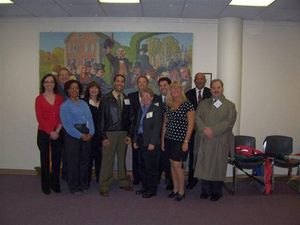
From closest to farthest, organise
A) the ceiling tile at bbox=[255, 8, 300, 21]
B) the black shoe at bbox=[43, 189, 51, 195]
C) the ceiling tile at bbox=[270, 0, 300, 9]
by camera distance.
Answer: the black shoe at bbox=[43, 189, 51, 195] → the ceiling tile at bbox=[270, 0, 300, 9] → the ceiling tile at bbox=[255, 8, 300, 21]

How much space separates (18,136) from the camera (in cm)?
525

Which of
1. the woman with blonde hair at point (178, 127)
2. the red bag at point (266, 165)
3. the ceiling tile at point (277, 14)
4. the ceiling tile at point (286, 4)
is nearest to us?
the woman with blonde hair at point (178, 127)

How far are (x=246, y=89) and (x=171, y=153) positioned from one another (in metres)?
2.47

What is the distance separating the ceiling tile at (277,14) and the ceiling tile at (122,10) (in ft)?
7.13

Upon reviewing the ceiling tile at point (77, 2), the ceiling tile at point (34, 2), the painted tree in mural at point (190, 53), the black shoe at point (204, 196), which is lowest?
the black shoe at point (204, 196)

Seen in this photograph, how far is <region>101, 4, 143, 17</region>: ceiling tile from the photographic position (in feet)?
14.6

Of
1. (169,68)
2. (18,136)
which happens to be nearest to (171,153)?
(169,68)

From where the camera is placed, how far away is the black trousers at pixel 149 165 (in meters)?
3.63

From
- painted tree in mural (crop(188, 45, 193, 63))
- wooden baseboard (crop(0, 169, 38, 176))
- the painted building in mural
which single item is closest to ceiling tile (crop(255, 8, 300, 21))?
painted tree in mural (crop(188, 45, 193, 63))

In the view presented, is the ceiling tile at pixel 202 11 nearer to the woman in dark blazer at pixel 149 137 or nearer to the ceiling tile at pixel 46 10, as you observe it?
the woman in dark blazer at pixel 149 137

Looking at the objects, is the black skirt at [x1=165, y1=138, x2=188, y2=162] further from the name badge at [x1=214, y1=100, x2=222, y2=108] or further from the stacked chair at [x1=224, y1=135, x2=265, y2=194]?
the stacked chair at [x1=224, y1=135, x2=265, y2=194]

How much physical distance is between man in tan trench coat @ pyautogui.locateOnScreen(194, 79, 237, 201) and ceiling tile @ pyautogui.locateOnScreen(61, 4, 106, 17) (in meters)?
2.43

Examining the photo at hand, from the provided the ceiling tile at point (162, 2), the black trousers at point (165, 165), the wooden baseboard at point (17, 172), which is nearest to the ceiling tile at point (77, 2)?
the ceiling tile at point (162, 2)

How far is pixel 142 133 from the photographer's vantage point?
3.69 m
